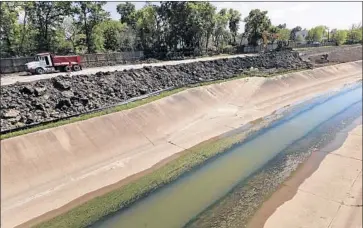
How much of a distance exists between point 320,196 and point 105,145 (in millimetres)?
12189

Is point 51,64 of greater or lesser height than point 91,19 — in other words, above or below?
below

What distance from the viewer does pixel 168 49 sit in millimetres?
54969

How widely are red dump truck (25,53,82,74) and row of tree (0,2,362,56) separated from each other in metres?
12.3

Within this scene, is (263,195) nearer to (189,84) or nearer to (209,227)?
(209,227)

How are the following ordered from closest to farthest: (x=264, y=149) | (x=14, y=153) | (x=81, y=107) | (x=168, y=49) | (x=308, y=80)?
1. (x=14, y=153)
2. (x=264, y=149)
3. (x=81, y=107)
4. (x=308, y=80)
5. (x=168, y=49)

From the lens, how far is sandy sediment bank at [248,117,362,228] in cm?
1214

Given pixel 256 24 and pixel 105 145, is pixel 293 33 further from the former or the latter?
pixel 105 145

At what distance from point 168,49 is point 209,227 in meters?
46.1

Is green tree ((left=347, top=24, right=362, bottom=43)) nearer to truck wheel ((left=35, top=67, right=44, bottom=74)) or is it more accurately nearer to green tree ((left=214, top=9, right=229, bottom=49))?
green tree ((left=214, top=9, right=229, bottom=49))

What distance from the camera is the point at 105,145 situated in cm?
1844

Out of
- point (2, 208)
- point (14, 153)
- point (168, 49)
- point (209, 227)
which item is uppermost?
point (168, 49)

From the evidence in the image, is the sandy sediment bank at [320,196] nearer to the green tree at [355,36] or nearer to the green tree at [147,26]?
the green tree at [147,26]

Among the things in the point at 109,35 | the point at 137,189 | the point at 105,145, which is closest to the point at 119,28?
the point at 109,35

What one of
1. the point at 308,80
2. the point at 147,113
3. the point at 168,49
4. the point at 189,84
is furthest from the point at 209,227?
the point at 168,49
